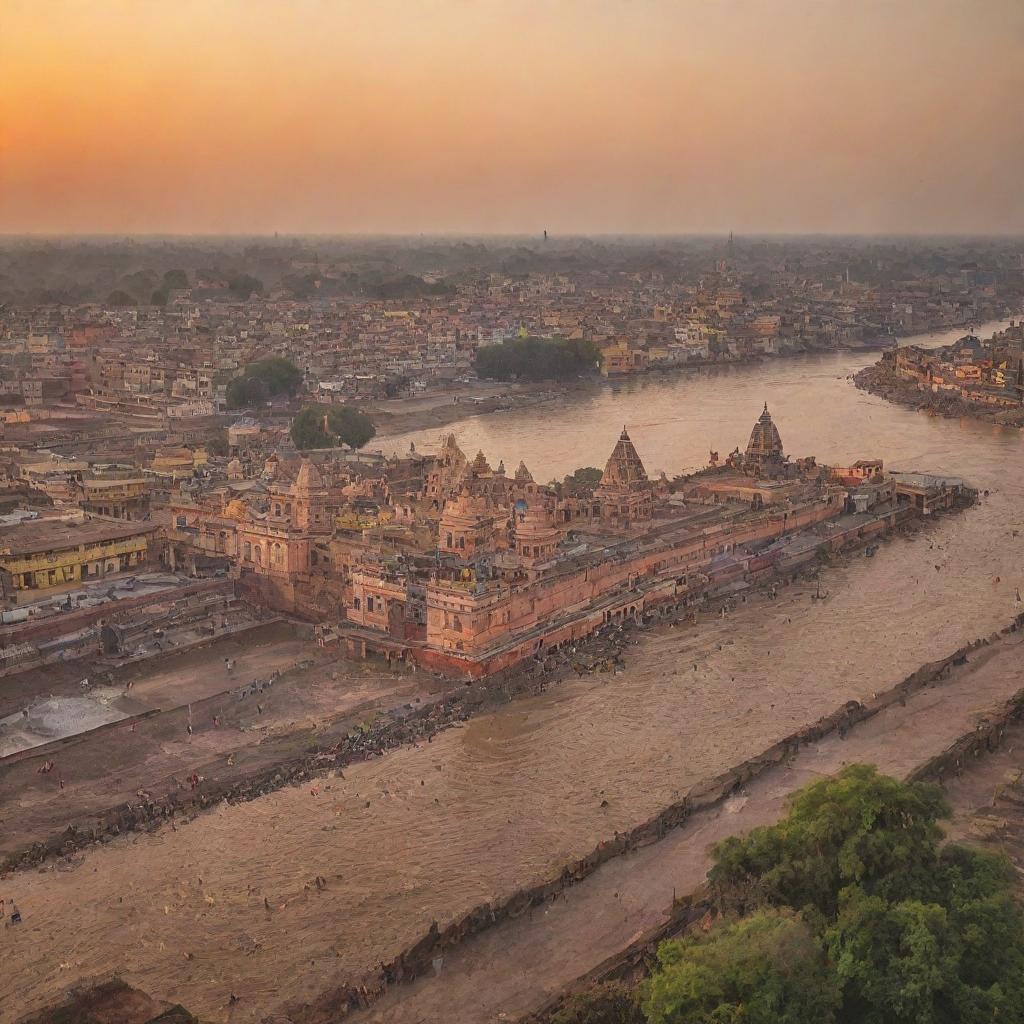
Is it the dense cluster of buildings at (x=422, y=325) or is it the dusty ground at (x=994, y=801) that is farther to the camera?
the dense cluster of buildings at (x=422, y=325)

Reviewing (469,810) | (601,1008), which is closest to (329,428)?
(469,810)

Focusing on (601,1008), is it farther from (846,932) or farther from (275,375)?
(275,375)

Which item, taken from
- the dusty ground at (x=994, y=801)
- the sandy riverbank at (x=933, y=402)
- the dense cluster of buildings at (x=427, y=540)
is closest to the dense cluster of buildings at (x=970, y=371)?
the sandy riverbank at (x=933, y=402)

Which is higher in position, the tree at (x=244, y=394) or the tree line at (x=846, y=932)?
the tree line at (x=846, y=932)

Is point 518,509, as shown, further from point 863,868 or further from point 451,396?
point 451,396

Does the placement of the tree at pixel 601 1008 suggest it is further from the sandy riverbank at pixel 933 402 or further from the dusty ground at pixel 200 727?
the sandy riverbank at pixel 933 402

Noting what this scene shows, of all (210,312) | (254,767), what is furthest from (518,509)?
(210,312)
